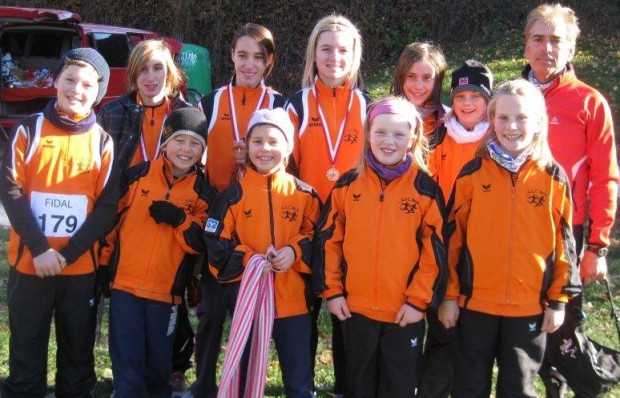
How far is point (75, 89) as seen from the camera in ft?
12.4

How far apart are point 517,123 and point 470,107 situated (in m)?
0.58

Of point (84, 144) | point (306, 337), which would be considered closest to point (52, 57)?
point (84, 144)

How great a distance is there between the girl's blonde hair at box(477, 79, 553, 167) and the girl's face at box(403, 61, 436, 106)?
0.72 m

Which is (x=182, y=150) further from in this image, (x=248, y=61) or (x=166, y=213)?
(x=248, y=61)

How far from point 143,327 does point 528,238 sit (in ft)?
7.02

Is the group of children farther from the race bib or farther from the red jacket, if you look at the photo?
the red jacket

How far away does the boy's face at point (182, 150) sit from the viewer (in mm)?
3943

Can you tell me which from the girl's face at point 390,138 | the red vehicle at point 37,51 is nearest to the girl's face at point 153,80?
the girl's face at point 390,138

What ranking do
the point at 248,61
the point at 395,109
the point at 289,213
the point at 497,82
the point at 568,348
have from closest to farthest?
the point at 395,109
the point at 289,213
the point at 568,348
the point at 248,61
the point at 497,82

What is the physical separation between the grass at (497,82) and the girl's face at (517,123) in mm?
1855

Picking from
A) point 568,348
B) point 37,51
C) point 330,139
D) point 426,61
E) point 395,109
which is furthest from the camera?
point 37,51

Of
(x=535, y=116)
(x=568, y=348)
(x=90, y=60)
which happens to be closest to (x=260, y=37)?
(x=90, y=60)

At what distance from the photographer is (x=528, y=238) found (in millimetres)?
3434

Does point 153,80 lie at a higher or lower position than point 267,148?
higher
